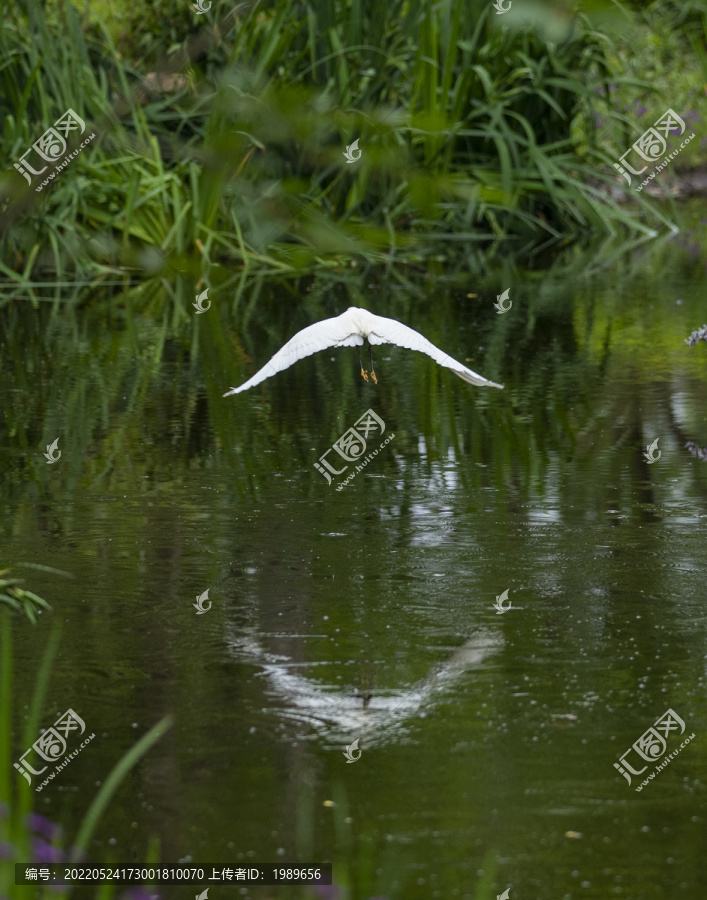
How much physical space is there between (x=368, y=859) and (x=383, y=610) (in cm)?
184

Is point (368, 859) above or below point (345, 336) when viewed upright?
below

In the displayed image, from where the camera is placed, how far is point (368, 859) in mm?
3096

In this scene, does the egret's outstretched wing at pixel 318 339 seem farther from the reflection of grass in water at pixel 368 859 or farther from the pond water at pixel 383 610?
the reflection of grass in water at pixel 368 859

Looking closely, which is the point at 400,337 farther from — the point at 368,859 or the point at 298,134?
the point at 298,134

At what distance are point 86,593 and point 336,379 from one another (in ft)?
13.6

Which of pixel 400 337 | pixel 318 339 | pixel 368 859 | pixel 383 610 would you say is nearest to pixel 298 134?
pixel 318 339

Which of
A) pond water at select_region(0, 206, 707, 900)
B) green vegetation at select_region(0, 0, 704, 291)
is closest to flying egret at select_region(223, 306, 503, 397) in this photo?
pond water at select_region(0, 206, 707, 900)

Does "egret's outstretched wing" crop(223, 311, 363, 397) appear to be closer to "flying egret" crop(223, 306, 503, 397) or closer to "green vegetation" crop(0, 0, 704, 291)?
"flying egret" crop(223, 306, 503, 397)

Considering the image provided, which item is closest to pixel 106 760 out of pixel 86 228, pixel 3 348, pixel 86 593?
pixel 86 593

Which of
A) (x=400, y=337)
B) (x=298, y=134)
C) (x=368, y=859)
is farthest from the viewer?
(x=298, y=134)

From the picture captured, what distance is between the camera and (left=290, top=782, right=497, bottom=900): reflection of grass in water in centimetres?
314

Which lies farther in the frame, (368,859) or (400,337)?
(400,337)

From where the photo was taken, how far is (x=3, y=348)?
10125 mm

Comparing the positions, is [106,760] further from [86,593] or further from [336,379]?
[336,379]
